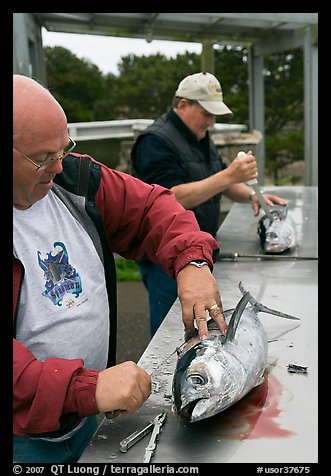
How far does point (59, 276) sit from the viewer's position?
6.46 ft

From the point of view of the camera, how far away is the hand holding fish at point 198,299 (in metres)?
2.01

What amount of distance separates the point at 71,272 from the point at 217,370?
592mm

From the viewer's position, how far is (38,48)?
8.16 meters

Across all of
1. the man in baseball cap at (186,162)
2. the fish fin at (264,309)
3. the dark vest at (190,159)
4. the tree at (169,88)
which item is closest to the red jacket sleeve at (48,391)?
the fish fin at (264,309)

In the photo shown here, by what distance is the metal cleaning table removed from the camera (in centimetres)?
165

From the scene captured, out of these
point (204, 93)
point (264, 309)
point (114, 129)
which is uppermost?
point (204, 93)

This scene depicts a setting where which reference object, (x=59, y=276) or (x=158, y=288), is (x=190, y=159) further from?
(x=59, y=276)

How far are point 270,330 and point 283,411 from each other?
0.62 m

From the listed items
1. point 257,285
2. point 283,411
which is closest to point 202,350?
point 283,411

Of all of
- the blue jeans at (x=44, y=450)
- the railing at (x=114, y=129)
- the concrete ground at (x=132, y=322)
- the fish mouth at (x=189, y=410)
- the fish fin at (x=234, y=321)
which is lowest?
the concrete ground at (x=132, y=322)

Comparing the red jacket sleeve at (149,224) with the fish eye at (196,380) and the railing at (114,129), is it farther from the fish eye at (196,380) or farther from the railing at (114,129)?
the railing at (114,129)

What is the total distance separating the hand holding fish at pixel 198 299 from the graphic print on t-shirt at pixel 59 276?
35 cm

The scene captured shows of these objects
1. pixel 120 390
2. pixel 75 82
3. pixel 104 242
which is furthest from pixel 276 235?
pixel 75 82
